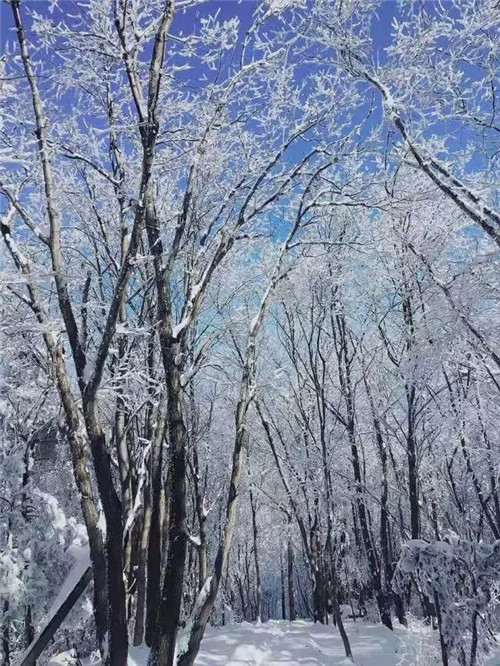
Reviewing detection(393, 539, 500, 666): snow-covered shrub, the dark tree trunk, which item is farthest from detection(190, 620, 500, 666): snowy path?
the dark tree trunk

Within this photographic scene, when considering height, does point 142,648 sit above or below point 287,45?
below

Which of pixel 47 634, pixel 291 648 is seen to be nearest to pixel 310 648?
pixel 291 648

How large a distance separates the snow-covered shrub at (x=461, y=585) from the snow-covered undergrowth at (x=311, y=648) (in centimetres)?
122

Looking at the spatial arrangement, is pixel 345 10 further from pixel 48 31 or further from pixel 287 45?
pixel 48 31

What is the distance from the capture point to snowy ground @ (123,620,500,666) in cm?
907

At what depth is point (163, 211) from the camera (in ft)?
27.5

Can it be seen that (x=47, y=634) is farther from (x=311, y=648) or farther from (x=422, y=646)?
(x=311, y=648)

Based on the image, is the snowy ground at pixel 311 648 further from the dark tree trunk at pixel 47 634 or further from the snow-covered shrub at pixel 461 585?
the dark tree trunk at pixel 47 634

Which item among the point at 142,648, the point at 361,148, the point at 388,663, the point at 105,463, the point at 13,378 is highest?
the point at 361,148

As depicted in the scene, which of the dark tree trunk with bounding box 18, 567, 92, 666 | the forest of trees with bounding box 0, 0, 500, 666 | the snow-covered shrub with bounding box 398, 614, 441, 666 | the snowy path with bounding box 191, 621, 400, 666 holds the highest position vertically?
the forest of trees with bounding box 0, 0, 500, 666

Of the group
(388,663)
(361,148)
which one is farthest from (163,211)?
(388,663)

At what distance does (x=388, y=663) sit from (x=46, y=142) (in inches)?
456

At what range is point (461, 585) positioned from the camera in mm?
7191

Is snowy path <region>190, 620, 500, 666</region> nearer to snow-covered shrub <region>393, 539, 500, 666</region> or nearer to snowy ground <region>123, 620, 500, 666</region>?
snowy ground <region>123, 620, 500, 666</region>
